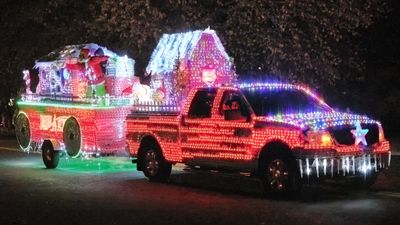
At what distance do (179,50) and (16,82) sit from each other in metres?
10.4

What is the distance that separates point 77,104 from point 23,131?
267cm

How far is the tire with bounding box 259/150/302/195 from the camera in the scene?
11641 millimetres

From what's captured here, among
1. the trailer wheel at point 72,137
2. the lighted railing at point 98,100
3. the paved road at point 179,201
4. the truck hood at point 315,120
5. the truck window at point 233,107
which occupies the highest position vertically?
the lighted railing at point 98,100

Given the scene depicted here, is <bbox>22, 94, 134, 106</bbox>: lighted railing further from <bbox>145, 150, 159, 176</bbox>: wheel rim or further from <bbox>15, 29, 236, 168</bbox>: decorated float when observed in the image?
<bbox>145, 150, 159, 176</bbox>: wheel rim

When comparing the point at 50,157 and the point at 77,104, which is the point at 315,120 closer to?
the point at 77,104

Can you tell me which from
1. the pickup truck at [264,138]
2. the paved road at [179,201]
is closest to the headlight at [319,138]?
the pickup truck at [264,138]

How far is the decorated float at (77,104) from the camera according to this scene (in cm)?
1627

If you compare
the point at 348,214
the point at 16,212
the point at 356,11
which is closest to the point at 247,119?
the point at 348,214

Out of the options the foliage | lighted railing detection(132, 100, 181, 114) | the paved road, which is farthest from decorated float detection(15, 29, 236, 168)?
the foliage

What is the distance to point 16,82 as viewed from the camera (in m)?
26.0

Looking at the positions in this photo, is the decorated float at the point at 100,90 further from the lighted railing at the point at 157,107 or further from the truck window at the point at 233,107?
the truck window at the point at 233,107

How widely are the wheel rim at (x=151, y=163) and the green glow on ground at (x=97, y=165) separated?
199cm

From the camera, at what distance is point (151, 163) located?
14.9m

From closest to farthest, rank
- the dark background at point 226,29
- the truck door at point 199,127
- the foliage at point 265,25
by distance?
the truck door at point 199,127, the foliage at point 265,25, the dark background at point 226,29
